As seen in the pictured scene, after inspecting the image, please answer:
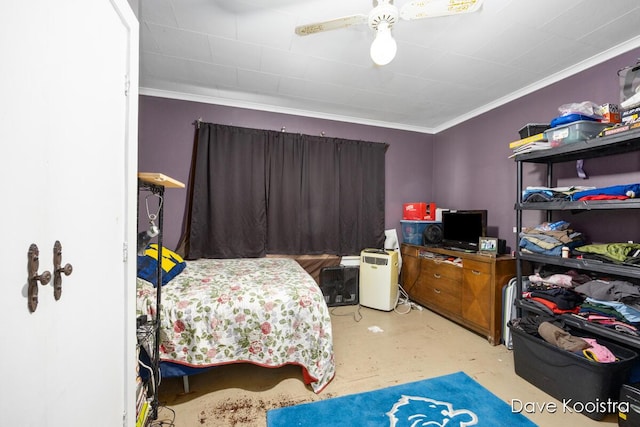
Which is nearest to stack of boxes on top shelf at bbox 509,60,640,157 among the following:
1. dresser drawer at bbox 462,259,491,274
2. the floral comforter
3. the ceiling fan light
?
dresser drawer at bbox 462,259,491,274

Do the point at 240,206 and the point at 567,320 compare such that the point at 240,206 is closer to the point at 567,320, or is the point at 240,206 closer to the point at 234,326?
the point at 234,326

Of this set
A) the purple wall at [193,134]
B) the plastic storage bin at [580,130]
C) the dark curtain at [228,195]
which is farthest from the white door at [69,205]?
the plastic storage bin at [580,130]

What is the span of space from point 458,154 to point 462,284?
1.87 meters

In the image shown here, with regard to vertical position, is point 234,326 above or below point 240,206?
below

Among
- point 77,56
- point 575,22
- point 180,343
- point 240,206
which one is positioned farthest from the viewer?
point 240,206

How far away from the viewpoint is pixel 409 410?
5.52 feet

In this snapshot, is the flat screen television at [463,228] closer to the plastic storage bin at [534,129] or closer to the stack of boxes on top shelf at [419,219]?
the stack of boxes on top shelf at [419,219]

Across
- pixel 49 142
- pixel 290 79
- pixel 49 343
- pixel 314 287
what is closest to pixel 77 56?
pixel 49 142

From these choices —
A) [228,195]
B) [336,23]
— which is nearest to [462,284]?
[336,23]

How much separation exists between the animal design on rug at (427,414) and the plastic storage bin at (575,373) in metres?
0.69

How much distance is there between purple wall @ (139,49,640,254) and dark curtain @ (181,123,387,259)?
195mm

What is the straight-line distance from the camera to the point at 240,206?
3346 millimetres

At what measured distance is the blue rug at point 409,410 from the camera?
1594 millimetres

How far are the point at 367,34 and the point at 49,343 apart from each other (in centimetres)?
244
